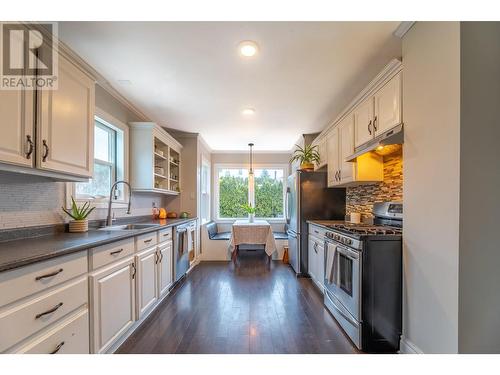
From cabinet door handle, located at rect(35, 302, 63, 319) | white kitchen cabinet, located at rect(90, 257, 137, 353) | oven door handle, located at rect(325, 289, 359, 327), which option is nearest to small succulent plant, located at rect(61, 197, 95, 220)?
white kitchen cabinet, located at rect(90, 257, 137, 353)

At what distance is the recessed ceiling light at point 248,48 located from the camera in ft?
6.53

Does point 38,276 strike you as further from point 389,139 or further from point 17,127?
point 389,139

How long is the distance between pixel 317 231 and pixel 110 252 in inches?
96.9

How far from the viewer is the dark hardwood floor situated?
1.98m

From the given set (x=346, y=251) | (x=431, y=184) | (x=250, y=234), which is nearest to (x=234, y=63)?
(x=431, y=184)

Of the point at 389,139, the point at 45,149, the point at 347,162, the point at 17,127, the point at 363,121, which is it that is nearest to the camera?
the point at 17,127

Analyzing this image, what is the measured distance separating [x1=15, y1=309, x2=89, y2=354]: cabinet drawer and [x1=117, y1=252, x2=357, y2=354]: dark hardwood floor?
524 mm

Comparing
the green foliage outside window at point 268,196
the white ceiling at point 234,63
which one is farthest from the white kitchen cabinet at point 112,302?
the green foliage outside window at point 268,196

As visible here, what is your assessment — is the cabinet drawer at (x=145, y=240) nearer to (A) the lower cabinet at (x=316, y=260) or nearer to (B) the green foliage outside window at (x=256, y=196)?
(A) the lower cabinet at (x=316, y=260)

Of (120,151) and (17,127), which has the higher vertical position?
(120,151)

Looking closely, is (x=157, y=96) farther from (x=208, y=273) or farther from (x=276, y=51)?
(x=208, y=273)

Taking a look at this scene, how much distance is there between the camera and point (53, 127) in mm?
1665

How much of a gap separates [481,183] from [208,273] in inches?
143
